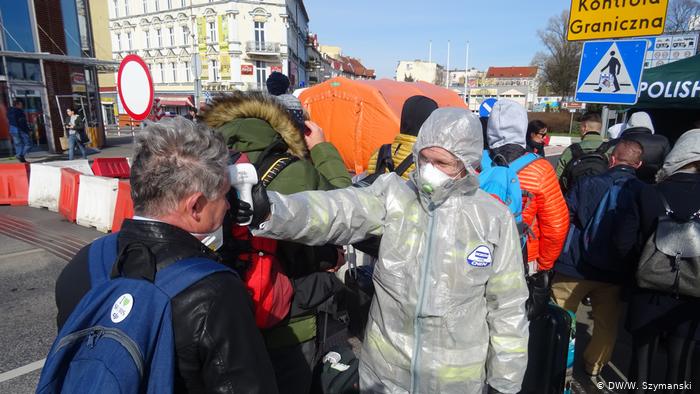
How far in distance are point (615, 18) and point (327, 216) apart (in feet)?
16.0

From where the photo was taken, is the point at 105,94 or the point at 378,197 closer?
A: the point at 378,197

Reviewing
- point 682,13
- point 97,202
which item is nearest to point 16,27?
point 97,202

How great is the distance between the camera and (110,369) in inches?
36.5

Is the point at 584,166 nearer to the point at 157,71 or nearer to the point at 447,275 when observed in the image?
the point at 447,275

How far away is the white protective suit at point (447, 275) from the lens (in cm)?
172

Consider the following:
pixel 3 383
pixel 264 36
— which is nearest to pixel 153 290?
pixel 3 383

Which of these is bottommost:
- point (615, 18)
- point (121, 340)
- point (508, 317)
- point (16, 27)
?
point (508, 317)

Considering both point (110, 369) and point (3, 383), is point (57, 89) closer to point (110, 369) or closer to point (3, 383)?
point (3, 383)

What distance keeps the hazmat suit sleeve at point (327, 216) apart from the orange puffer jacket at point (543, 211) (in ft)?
4.88

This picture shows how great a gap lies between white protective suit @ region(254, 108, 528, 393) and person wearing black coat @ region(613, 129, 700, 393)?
1.40 m

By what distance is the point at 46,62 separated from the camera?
1593cm

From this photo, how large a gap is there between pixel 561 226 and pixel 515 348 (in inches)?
57.0

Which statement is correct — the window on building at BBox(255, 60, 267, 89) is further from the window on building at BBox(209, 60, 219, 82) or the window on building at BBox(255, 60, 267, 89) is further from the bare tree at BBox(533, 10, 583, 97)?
the bare tree at BBox(533, 10, 583, 97)

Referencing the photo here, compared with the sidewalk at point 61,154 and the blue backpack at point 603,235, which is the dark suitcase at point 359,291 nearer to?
the blue backpack at point 603,235
